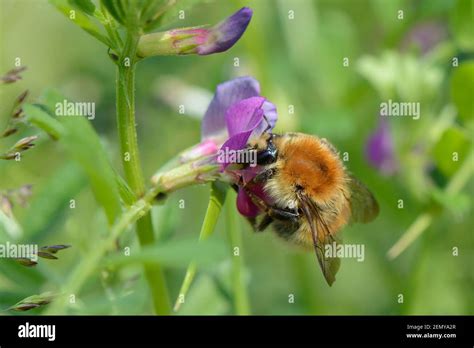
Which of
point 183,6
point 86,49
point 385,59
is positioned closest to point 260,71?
point 385,59

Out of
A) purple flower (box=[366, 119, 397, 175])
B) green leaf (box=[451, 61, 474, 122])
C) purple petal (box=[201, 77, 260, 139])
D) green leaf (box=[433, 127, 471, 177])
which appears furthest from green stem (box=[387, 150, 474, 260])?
purple petal (box=[201, 77, 260, 139])

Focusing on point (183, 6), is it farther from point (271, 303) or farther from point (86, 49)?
point (86, 49)

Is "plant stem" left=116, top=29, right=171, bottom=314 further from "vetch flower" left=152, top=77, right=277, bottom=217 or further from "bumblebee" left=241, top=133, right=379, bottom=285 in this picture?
"bumblebee" left=241, top=133, right=379, bottom=285

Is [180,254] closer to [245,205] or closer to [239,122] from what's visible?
[239,122]

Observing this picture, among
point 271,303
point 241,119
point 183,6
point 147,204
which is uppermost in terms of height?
point 183,6

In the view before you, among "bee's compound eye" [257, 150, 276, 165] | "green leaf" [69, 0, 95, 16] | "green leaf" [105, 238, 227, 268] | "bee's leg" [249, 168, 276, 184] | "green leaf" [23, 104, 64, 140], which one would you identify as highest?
"green leaf" [69, 0, 95, 16]

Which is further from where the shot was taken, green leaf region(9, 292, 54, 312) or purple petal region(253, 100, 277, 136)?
purple petal region(253, 100, 277, 136)
